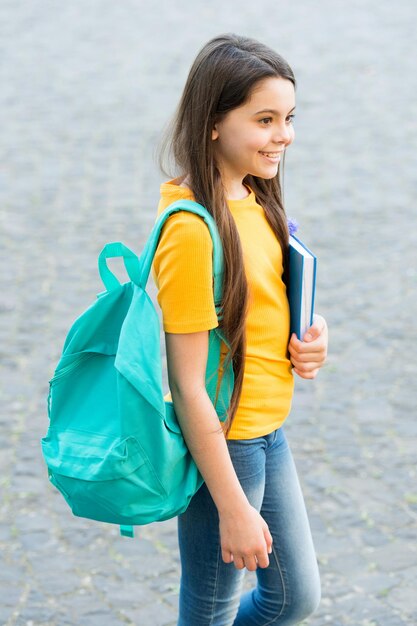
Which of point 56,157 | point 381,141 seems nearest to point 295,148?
point 381,141

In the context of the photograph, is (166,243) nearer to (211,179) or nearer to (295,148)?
(211,179)

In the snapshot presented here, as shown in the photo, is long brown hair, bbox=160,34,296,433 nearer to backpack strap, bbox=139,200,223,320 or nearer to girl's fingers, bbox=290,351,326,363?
backpack strap, bbox=139,200,223,320

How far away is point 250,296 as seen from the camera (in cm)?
247

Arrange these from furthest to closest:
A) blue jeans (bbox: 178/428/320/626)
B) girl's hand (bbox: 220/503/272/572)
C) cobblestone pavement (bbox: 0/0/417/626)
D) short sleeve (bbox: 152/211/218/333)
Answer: cobblestone pavement (bbox: 0/0/417/626)
blue jeans (bbox: 178/428/320/626)
girl's hand (bbox: 220/503/272/572)
short sleeve (bbox: 152/211/218/333)

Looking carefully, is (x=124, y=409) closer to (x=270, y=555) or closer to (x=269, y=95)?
(x=270, y=555)

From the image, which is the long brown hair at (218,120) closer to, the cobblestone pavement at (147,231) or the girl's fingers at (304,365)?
the girl's fingers at (304,365)

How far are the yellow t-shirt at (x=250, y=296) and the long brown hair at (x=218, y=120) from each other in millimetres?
55

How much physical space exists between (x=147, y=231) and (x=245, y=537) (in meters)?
4.84

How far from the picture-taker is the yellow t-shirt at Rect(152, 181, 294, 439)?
91.1 inches

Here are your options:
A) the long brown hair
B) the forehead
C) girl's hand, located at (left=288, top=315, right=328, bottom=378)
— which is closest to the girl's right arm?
the long brown hair

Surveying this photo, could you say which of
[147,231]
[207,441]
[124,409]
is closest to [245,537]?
[207,441]

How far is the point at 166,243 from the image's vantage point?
7.64 ft

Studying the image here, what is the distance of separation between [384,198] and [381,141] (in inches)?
Result: 48.0

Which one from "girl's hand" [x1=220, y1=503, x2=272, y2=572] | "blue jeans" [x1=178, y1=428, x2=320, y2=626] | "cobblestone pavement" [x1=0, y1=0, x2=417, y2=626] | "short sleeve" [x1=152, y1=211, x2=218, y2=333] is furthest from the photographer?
"cobblestone pavement" [x1=0, y1=0, x2=417, y2=626]
